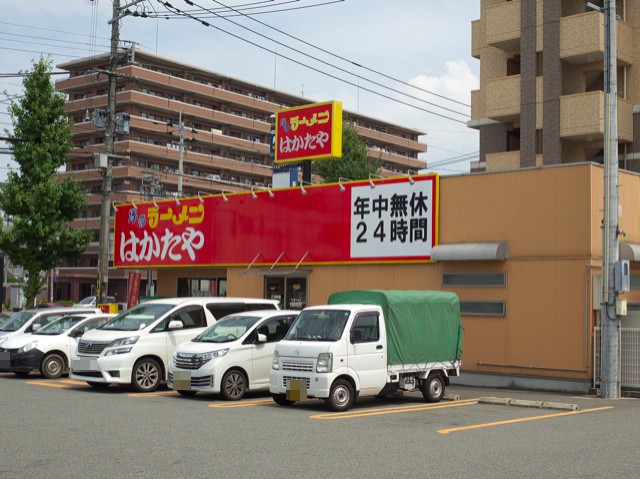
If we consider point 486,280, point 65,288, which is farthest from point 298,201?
point 65,288

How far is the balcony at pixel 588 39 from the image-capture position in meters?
28.1

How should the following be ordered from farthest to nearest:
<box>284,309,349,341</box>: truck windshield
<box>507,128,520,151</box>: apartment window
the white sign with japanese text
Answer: <box>507,128,520,151</box>: apartment window < the white sign with japanese text < <box>284,309,349,341</box>: truck windshield

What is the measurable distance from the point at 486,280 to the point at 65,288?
67.0 meters

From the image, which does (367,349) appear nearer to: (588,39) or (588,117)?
(588,117)

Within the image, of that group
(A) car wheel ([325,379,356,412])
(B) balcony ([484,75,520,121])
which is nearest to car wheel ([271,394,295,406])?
(A) car wheel ([325,379,356,412])

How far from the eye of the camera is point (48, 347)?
1975 centimetres

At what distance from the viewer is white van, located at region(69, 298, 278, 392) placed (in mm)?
16766

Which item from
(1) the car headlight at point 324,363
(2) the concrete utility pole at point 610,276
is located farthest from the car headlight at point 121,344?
(2) the concrete utility pole at point 610,276

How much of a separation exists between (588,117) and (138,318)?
1772 centimetres

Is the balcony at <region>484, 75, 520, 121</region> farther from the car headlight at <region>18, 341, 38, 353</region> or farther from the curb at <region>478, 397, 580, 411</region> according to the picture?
the car headlight at <region>18, 341, 38, 353</region>

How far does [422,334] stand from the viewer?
52.6 feet

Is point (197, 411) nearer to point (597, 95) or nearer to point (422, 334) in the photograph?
point (422, 334)

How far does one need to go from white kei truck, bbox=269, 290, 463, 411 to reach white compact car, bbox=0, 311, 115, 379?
7.00 m

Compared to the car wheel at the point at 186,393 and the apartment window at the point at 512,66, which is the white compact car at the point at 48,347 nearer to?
the car wheel at the point at 186,393
